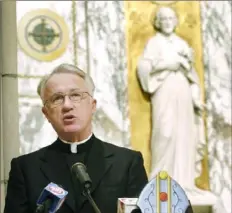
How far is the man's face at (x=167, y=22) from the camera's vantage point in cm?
770

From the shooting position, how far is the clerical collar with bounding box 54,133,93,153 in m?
3.19

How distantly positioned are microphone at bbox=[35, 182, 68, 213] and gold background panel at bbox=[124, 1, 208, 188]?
4.66 metres

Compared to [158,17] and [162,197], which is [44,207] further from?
[158,17]

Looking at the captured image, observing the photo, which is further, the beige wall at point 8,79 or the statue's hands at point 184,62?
the statue's hands at point 184,62

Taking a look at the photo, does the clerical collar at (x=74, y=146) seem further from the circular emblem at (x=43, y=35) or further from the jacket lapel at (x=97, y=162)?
the circular emblem at (x=43, y=35)

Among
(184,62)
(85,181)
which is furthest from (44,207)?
(184,62)

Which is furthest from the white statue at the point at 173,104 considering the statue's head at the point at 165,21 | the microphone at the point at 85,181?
the microphone at the point at 85,181

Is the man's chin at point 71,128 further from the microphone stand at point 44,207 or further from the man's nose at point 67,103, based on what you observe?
the microphone stand at point 44,207

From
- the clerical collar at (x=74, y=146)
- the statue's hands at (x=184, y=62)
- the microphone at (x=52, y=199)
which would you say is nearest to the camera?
the microphone at (x=52, y=199)

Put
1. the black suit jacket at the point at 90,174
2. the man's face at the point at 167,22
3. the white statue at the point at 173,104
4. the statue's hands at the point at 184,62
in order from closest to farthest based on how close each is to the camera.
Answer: the black suit jacket at the point at 90,174
the white statue at the point at 173,104
the statue's hands at the point at 184,62
the man's face at the point at 167,22

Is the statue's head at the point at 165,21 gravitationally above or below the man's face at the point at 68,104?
above

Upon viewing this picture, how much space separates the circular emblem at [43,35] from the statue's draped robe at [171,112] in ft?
2.83

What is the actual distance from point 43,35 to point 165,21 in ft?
4.23

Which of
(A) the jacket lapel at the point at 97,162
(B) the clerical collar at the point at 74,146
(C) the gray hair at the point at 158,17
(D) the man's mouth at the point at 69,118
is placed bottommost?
(A) the jacket lapel at the point at 97,162
